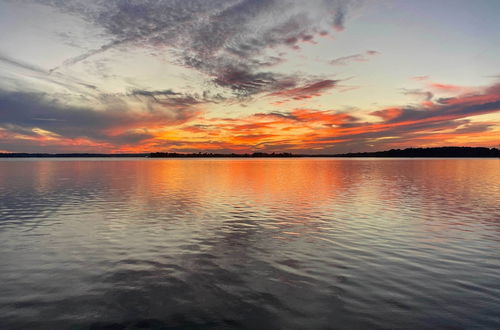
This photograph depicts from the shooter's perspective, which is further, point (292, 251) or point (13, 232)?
point (13, 232)

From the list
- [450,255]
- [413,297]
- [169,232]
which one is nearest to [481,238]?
[450,255]

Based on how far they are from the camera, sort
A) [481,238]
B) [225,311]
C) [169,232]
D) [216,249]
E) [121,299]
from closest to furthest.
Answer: [225,311], [121,299], [216,249], [481,238], [169,232]

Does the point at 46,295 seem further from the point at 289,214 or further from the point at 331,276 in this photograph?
the point at 289,214

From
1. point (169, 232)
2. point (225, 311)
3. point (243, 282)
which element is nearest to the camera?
point (225, 311)

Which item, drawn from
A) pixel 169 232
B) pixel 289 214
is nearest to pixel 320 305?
pixel 169 232

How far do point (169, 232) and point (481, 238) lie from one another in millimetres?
23762

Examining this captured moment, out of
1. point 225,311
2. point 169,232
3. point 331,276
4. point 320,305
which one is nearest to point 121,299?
point 225,311

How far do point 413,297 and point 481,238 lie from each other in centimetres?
1434

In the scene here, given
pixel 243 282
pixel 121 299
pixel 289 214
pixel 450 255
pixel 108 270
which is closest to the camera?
pixel 121 299

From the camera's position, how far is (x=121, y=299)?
13430 millimetres

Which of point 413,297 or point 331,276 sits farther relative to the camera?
point 331,276

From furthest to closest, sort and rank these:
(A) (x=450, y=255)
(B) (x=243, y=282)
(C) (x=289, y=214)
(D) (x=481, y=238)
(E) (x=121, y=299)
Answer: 1. (C) (x=289, y=214)
2. (D) (x=481, y=238)
3. (A) (x=450, y=255)
4. (B) (x=243, y=282)
5. (E) (x=121, y=299)

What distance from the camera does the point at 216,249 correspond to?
2112 centimetres

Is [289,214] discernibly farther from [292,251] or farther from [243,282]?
[243,282]
